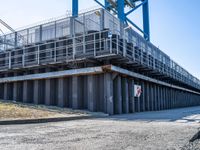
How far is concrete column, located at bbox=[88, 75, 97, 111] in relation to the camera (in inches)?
587

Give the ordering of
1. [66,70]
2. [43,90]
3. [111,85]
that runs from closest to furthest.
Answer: [111,85], [66,70], [43,90]

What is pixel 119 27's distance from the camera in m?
18.5

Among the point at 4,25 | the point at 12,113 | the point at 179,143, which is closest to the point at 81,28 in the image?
the point at 12,113

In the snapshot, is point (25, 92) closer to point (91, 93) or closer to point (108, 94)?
point (91, 93)

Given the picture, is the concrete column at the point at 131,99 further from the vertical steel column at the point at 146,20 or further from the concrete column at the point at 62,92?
the vertical steel column at the point at 146,20

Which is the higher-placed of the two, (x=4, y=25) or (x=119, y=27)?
(x=4, y=25)

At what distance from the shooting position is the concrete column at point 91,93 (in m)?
14.9

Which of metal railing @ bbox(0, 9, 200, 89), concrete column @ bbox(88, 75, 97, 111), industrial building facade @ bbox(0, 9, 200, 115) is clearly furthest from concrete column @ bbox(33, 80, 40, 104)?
concrete column @ bbox(88, 75, 97, 111)

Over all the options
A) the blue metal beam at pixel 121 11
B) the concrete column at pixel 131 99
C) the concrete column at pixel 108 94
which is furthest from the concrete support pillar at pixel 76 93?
the blue metal beam at pixel 121 11

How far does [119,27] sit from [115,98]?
5.61 metres

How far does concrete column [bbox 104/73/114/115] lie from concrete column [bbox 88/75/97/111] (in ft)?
2.36

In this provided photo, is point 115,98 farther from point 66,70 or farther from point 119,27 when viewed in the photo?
point 119,27

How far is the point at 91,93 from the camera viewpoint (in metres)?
15.0

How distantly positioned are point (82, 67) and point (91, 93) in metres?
1.93
